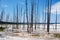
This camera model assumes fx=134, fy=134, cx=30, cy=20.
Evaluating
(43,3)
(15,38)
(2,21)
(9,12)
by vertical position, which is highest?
(43,3)

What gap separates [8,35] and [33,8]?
1.32 metres

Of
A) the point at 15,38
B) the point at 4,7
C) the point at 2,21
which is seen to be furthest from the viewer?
the point at 2,21

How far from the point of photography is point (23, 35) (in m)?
4.39

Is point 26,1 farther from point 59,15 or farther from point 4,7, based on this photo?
point 59,15

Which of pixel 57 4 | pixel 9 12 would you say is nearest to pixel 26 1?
pixel 9 12

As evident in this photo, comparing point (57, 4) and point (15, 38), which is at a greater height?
point (57, 4)

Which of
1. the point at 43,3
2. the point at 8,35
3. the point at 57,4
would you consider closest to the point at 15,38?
the point at 8,35

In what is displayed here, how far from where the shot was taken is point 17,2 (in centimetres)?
459

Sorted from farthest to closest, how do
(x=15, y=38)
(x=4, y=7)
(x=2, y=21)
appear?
1. (x=2, y=21)
2. (x=4, y=7)
3. (x=15, y=38)

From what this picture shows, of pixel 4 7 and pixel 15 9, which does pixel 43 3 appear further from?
pixel 4 7

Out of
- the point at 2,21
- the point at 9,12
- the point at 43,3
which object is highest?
the point at 43,3

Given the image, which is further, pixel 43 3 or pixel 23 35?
pixel 43 3

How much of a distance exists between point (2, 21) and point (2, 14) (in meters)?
0.48

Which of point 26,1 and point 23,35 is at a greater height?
point 26,1
